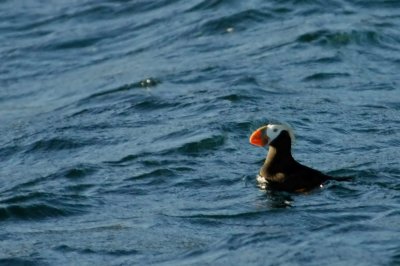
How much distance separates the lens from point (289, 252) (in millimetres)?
10570

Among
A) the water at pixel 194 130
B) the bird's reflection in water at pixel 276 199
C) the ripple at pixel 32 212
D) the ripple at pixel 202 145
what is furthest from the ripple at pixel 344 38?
the ripple at pixel 32 212

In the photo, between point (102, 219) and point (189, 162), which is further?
point (189, 162)

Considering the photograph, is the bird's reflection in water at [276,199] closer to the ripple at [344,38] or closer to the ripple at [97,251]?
the ripple at [97,251]

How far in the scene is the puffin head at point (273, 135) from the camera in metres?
12.9

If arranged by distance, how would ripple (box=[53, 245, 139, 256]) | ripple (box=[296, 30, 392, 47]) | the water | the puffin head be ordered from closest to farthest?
ripple (box=[53, 245, 139, 256])
the water
the puffin head
ripple (box=[296, 30, 392, 47])

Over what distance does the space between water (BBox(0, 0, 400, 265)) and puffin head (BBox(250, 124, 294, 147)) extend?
18.9 inches

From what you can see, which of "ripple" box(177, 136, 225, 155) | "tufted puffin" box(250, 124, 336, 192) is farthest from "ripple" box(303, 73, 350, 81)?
"tufted puffin" box(250, 124, 336, 192)

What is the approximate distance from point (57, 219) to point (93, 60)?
8.72 m

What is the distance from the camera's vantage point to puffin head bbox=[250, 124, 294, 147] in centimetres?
1287

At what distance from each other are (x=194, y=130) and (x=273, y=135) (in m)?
2.58

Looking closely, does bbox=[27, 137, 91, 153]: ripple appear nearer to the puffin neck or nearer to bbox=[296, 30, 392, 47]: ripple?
the puffin neck

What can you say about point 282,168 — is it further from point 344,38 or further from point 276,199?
point 344,38

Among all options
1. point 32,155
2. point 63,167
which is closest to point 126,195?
point 63,167

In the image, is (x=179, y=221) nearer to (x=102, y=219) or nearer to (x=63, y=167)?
(x=102, y=219)
